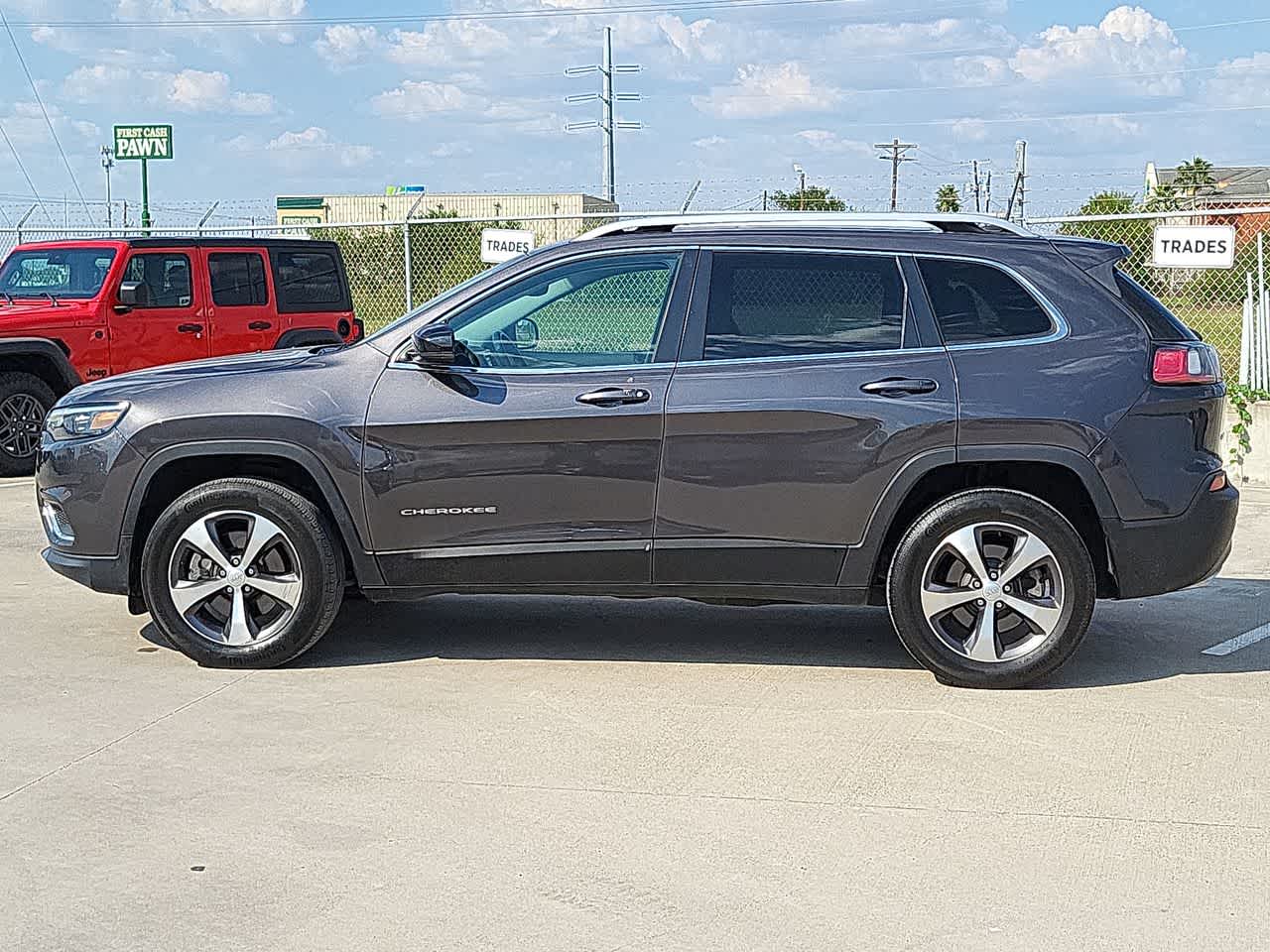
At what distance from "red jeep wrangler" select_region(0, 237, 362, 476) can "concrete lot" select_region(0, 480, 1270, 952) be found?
248 inches

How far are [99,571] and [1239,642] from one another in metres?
4.85

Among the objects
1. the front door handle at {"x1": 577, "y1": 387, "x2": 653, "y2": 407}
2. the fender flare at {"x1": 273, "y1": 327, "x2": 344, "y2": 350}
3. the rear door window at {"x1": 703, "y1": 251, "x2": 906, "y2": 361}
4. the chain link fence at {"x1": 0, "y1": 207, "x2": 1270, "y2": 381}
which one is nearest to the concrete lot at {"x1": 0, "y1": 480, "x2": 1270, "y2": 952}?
the front door handle at {"x1": 577, "y1": 387, "x2": 653, "y2": 407}

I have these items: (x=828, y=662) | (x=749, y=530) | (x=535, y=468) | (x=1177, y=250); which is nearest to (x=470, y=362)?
(x=535, y=468)

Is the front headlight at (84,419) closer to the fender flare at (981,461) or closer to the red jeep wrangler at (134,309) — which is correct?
the fender flare at (981,461)

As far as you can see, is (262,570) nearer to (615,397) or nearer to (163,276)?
(615,397)

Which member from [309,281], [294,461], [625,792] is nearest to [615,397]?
[294,461]

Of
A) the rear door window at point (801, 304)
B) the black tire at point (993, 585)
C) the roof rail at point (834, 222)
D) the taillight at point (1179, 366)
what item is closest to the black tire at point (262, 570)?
the roof rail at point (834, 222)

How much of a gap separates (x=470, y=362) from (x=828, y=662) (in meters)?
1.91

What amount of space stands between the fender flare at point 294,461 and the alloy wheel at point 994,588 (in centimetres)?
219

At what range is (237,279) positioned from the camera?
14.0 metres

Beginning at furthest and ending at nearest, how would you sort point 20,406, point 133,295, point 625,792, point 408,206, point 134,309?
1. point 408,206
2. point 134,309
3. point 133,295
4. point 20,406
5. point 625,792

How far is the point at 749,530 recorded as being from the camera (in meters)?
6.12

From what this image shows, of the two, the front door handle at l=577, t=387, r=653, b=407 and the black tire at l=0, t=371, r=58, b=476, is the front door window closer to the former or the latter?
the front door handle at l=577, t=387, r=653, b=407

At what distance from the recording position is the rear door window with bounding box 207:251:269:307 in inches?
546
